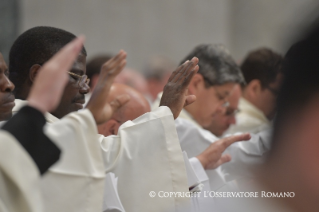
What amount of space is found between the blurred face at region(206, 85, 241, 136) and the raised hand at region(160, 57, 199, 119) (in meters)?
2.21

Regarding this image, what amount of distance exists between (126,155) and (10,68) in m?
0.93

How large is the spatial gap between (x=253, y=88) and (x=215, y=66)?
721 mm

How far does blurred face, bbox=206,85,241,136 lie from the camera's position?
5.01 m

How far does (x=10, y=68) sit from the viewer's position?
3.20m

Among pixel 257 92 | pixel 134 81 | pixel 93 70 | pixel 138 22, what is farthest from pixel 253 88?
pixel 138 22

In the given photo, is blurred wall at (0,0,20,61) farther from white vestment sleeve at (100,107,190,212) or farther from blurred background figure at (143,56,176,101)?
white vestment sleeve at (100,107,190,212)

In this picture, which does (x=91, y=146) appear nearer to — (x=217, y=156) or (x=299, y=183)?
(x=299, y=183)

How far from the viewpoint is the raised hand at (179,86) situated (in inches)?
109

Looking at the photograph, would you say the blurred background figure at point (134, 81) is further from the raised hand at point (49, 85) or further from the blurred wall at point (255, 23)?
the raised hand at point (49, 85)

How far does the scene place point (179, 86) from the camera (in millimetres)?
2766

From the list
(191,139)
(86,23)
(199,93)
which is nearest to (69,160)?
(191,139)

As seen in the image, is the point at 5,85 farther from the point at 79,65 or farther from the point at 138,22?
the point at 138,22

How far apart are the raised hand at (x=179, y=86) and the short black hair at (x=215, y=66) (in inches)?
79.3

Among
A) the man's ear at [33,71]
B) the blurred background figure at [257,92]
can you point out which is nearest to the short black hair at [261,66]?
the blurred background figure at [257,92]
